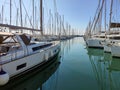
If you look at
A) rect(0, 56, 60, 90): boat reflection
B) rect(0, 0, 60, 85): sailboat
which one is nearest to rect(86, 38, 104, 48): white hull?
rect(0, 0, 60, 85): sailboat

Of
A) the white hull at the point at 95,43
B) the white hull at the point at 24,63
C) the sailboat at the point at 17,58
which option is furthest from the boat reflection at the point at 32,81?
the white hull at the point at 95,43

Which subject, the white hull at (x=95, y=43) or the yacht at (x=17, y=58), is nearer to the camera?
the yacht at (x=17, y=58)

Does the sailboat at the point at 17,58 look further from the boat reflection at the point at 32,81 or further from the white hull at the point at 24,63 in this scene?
the boat reflection at the point at 32,81

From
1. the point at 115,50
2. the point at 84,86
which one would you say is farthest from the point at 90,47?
the point at 84,86

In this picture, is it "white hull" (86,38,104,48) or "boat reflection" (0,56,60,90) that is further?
"white hull" (86,38,104,48)

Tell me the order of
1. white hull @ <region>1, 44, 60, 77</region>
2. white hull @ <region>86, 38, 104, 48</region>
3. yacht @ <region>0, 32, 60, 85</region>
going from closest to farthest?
yacht @ <region>0, 32, 60, 85</region> → white hull @ <region>1, 44, 60, 77</region> → white hull @ <region>86, 38, 104, 48</region>

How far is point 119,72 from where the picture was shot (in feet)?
38.1

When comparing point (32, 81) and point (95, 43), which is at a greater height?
point (95, 43)

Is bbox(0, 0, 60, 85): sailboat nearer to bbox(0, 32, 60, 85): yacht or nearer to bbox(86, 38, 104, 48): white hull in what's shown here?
bbox(0, 32, 60, 85): yacht

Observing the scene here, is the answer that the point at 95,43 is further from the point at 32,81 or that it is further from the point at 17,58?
the point at 17,58

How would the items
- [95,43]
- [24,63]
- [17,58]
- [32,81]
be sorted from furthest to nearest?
[95,43]
[24,63]
[32,81]
[17,58]

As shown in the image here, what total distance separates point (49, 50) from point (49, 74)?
324 centimetres

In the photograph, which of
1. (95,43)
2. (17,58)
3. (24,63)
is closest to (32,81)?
(24,63)

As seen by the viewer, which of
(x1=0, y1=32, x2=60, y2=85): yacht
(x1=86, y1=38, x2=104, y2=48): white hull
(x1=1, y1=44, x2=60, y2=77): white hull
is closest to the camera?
(x1=0, y1=32, x2=60, y2=85): yacht
